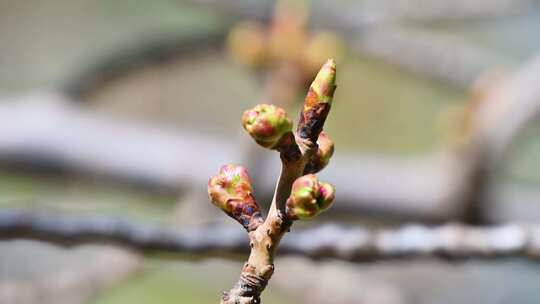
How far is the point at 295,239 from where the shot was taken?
96 cm

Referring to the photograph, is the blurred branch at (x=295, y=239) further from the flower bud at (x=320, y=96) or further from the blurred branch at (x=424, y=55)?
the blurred branch at (x=424, y=55)

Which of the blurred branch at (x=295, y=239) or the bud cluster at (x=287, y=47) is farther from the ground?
the bud cluster at (x=287, y=47)

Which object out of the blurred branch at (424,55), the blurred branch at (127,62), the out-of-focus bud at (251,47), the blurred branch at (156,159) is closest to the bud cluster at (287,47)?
the out-of-focus bud at (251,47)

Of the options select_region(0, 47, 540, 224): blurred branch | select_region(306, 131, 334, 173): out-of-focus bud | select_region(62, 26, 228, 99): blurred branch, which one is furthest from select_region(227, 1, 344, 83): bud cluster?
select_region(306, 131, 334, 173): out-of-focus bud

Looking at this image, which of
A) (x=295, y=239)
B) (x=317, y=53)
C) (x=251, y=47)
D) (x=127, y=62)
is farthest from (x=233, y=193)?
(x=127, y=62)

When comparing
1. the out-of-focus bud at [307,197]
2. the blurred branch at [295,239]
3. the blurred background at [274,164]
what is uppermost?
the blurred background at [274,164]

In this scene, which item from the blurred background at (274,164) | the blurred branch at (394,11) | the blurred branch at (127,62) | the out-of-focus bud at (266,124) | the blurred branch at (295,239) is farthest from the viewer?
the blurred branch at (394,11)

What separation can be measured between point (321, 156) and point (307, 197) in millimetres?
59

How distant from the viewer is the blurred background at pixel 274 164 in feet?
4.37

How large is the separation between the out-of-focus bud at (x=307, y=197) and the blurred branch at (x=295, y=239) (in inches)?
20.2

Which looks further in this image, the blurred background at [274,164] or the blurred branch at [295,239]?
the blurred background at [274,164]

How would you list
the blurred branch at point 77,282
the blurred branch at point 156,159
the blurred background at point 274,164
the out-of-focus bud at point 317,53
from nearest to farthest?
1. the blurred branch at point 77,282
2. the blurred background at point 274,164
3. the out-of-focus bud at point 317,53
4. the blurred branch at point 156,159

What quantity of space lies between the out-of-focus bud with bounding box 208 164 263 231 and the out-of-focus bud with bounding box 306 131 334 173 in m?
0.04

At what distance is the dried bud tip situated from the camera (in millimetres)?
418
